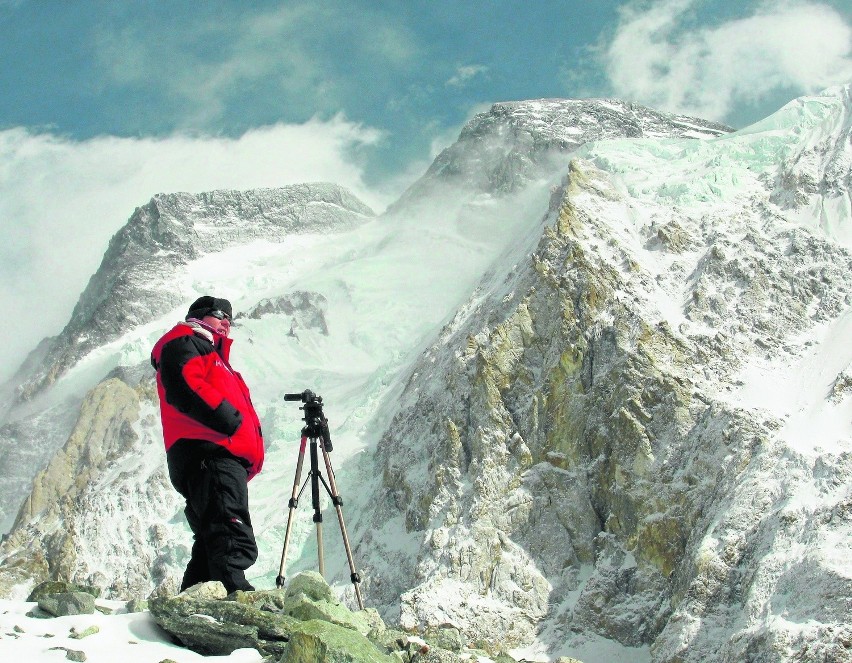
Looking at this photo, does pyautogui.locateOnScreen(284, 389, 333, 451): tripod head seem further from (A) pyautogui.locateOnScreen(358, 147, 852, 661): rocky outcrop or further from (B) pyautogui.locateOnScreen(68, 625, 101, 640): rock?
(A) pyautogui.locateOnScreen(358, 147, 852, 661): rocky outcrop

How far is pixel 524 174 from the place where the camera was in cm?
11606

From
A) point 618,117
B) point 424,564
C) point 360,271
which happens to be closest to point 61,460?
point 360,271

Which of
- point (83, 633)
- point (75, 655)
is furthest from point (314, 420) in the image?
point (75, 655)

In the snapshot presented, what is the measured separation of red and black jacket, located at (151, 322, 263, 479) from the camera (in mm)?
9125

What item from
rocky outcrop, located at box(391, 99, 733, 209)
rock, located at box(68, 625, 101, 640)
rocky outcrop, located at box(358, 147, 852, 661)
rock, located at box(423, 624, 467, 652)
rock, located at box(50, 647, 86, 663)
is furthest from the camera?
rocky outcrop, located at box(391, 99, 733, 209)

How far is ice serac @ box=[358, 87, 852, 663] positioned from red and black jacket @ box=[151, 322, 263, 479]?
31056 millimetres

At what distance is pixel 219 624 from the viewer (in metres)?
7.94

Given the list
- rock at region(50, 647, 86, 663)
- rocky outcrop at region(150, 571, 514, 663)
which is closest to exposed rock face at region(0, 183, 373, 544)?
rocky outcrop at region(150, 571, 514, 663)

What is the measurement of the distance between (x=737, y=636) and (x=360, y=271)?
243ft

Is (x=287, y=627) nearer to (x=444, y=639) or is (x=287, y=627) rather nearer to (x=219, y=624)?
(x=219, y=624)

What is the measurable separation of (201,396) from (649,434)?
46875 millimetres

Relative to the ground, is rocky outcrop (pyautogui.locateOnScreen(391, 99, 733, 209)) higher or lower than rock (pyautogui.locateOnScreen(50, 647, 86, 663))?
higher

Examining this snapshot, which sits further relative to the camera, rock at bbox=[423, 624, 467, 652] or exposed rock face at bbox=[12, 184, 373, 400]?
exposed rock face at bbox=[12, 184, 373, 400]

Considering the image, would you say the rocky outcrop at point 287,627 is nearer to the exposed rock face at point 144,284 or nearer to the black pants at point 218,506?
the black pants at point 218,506
